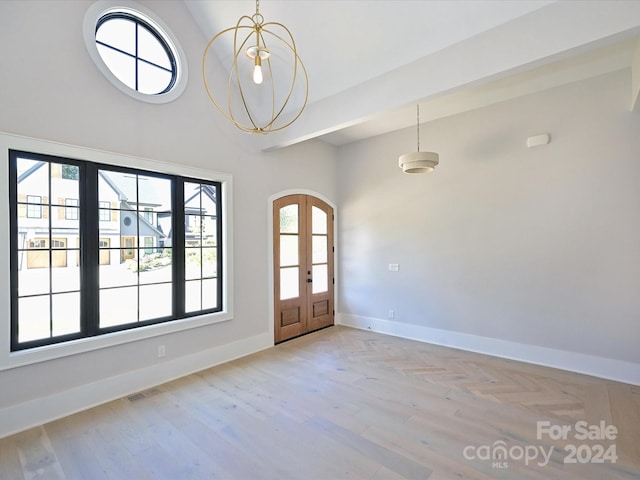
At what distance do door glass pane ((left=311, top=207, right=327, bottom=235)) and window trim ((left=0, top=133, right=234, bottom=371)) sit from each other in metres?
1.73

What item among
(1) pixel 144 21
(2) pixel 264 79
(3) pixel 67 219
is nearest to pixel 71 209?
Answer: (3) pixel 67 219

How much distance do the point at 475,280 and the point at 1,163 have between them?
533cm

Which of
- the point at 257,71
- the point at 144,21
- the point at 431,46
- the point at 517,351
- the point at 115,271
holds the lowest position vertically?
the point at 517,351

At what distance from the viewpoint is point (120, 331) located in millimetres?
3236

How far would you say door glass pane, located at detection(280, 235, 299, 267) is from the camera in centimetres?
502

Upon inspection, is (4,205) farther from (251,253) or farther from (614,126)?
(614,126)

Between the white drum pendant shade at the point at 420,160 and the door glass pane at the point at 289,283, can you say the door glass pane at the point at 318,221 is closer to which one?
the door glass pane at the point at 289,283

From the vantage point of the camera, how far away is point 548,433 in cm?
254

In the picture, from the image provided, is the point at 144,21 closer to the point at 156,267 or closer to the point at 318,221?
the point at 156,267

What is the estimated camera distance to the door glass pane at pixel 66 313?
287 centimetres

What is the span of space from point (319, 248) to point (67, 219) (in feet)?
12.0

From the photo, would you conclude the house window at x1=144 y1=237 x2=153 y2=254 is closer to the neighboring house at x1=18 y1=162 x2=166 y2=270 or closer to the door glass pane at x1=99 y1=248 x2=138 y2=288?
the neighboring house at x1=18 y1=162 x2=166 y2=270

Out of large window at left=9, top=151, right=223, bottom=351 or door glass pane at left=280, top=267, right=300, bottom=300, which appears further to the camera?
door glass pane at left=280, top=267, right=300, bottom=300

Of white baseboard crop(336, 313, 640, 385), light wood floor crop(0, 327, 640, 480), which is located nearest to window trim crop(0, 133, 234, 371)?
light wood floor crop(0, 327, 640, 480)
